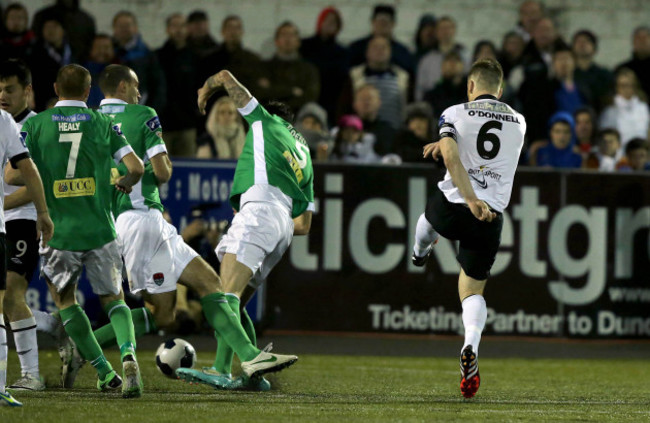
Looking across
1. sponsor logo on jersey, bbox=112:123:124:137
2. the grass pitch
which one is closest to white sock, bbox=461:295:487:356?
the grass pitch

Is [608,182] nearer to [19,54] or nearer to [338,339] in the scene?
[338,339]

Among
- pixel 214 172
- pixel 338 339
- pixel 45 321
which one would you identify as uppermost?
pixel 214 172

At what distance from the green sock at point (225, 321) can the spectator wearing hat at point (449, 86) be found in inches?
295

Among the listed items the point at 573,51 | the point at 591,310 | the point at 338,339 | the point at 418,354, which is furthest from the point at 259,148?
the point at 573,51

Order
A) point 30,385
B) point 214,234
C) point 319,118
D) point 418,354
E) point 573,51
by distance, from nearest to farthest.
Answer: point 30,385 < point 418,354 < point 214,234 < point 319,118 < point 573,51

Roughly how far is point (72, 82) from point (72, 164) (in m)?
0.52

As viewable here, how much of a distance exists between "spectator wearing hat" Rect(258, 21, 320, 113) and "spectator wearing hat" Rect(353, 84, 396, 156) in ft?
2.35

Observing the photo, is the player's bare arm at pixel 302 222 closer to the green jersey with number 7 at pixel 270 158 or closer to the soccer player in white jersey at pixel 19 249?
the green jersey with number 7 at pixel 270 158

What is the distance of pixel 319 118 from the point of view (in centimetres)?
1392

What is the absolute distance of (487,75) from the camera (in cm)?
816

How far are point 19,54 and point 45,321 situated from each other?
21.5ft

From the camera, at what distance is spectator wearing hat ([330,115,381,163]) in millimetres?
13852

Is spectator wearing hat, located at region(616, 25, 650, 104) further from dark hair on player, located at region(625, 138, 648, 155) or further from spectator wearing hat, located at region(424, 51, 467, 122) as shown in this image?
spectator wearing hat, located at region(424, 51, 467, 122)

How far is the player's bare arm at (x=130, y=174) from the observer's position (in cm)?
754
